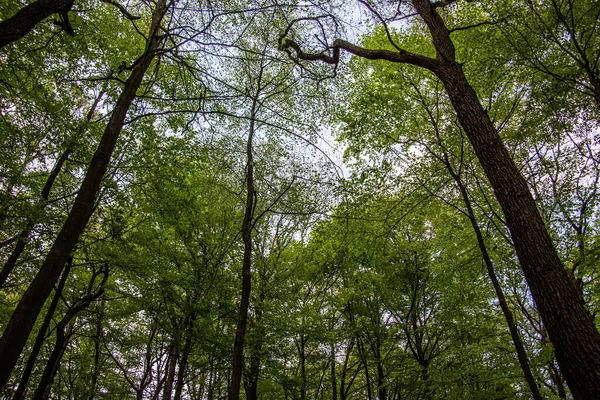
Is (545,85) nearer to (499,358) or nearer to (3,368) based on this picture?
(499,358)

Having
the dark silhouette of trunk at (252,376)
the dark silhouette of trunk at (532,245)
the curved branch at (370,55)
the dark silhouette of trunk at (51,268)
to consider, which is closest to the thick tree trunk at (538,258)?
the dark silhouette of trunk at (532,245)

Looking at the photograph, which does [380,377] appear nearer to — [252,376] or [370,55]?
[252,376]

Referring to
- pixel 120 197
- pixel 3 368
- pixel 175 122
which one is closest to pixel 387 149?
pixel 175 122

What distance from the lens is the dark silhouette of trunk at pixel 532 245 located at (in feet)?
9.84

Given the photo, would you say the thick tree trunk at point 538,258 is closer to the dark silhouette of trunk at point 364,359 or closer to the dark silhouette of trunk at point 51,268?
the dark silhouette of trunk at point 51,268

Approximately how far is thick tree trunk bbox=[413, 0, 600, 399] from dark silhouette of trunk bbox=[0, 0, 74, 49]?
17.1ft

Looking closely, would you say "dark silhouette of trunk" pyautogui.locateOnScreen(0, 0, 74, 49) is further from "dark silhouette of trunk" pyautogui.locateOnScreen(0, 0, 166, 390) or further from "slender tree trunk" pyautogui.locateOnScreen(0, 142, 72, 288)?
"slender tree trunk" pyautogui.locateOnScreen(0, 142, 72, 288)

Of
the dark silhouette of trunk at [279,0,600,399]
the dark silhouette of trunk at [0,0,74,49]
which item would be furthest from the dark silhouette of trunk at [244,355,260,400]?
the dark silhouette of trunk at [0,0,74,49]

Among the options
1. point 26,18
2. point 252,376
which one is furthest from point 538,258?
point 252,376

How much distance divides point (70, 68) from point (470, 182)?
1152cm

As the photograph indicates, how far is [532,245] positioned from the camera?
361 centimetres

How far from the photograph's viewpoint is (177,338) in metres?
8.84

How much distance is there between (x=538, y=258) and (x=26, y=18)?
20.5 feet

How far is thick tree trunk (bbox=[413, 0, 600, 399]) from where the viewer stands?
9.80 ft
